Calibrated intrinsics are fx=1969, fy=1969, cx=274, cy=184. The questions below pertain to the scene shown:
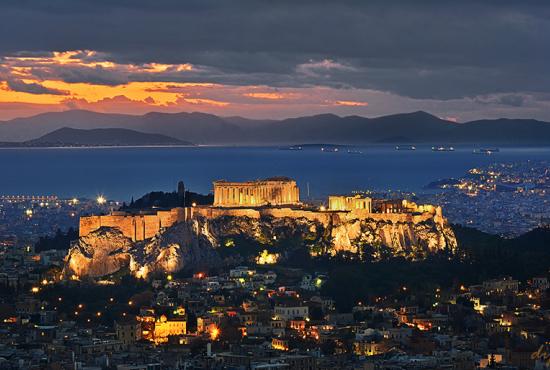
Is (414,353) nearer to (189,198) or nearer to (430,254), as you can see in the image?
(430,254)

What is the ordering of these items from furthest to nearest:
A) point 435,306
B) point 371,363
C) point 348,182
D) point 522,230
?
point 348,182
point 522,230
point 435,306
point 371,363

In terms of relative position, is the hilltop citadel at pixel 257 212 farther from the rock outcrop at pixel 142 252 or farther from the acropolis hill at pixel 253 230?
the rock outcrop at pixel 142 252

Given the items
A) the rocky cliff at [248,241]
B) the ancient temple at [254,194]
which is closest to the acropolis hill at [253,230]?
the rocky cliff at [248,241]

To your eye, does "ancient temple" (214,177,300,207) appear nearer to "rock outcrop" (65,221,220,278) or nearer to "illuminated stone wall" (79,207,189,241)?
"illuminated stone wall" (79,207,189,241)

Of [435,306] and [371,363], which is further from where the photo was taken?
[435,306]

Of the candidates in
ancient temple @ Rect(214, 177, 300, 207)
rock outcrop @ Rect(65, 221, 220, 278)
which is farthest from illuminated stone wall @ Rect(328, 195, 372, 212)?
rock outcrop @ Rect(65, 221, 220, 278)

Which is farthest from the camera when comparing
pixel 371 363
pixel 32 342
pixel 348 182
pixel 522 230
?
pixel 348 182

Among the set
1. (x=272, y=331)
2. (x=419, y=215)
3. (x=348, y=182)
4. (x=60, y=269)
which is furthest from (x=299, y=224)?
(x=348, y=182)
